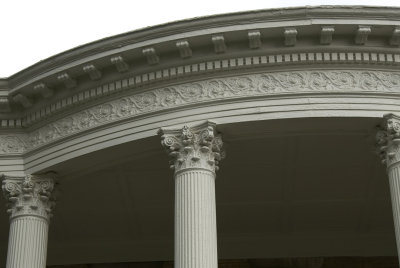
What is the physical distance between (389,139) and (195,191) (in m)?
4.65

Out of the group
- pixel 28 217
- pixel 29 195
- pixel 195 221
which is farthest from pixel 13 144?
pixel 195 221

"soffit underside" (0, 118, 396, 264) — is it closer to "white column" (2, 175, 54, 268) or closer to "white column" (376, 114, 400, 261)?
"white column" (376, 114, 400, 261)

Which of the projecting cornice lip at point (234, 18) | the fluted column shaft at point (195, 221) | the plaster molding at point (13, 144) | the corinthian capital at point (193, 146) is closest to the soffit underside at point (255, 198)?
the corinthian capital at point (193, 146)

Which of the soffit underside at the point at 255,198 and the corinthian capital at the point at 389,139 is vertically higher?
the soffit underside at the point at 255,198

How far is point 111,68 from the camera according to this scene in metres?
20.8

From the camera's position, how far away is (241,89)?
19984 mm

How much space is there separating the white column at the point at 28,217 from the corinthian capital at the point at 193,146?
389 cm

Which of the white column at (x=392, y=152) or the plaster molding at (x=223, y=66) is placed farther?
the plaster molding at (x=223, y=66)

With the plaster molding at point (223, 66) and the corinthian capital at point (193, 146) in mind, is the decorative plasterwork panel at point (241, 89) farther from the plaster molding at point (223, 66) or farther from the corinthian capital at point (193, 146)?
the corinthian capital at point (193, 146)

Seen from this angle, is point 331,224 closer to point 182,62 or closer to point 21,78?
point 182,62

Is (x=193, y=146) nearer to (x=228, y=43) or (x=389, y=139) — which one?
(x=228, y=43)

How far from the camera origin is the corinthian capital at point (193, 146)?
1930cm

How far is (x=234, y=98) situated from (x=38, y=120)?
552cm

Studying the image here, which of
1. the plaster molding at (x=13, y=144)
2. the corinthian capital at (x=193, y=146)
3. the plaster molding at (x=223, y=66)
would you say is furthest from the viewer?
the plaster molding at (x=13, y=144)
